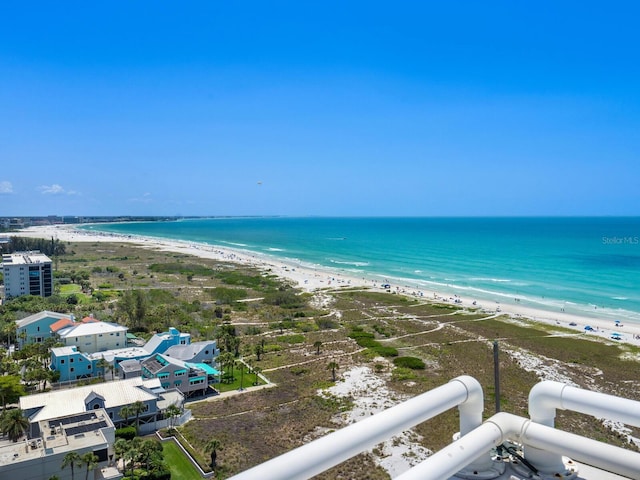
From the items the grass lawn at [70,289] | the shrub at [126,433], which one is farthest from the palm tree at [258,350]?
the grass lawn at [70,289]

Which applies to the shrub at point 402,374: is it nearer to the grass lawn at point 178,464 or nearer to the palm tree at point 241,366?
the palm tree at point 241,366

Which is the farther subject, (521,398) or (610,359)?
(610,359)

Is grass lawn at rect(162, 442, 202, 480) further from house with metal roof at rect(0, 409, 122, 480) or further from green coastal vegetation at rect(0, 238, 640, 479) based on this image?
house with metal roof at rect(0, 409, 122, 480)

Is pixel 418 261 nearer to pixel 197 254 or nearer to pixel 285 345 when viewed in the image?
pixel 197 254

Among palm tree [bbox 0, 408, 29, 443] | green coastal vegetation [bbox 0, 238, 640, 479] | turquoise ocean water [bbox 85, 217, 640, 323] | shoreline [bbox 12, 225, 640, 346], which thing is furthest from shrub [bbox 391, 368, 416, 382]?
turquoise ocean water [bbox 85, 217, 640, 323]

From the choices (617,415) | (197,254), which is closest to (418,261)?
(197,254)

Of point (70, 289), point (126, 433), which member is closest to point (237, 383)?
point (126, 433)
